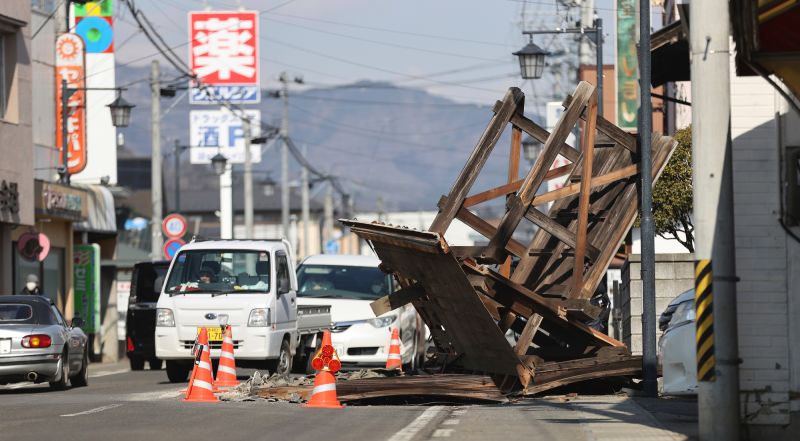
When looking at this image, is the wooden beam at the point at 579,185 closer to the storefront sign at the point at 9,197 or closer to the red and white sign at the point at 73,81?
the storefront sign at the point at 9,197

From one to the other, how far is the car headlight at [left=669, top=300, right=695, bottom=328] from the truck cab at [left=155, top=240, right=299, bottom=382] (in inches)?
314

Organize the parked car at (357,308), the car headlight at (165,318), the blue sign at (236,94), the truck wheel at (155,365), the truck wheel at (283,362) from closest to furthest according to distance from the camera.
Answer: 1. the car headlight at (165,318)
2. the truck wheel at (283,362)
3. the parked car at (357,308)
4. the truck wheel at (155,365)
5. the blue sign at (236,94)

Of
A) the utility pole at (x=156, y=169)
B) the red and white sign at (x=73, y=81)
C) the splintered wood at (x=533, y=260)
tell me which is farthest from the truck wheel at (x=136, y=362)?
the red and white sign at (x=73, y=81)

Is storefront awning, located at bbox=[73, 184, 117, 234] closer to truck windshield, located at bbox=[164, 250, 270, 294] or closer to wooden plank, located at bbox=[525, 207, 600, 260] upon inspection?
truck windshield, located at bbox=[164, 250, 270, 294]

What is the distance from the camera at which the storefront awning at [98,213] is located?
42844mm

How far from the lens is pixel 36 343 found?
21.2 m

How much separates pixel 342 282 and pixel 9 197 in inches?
411

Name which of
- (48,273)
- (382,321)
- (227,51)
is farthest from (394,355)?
(227,51)

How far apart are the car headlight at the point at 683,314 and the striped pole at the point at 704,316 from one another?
2.51 m

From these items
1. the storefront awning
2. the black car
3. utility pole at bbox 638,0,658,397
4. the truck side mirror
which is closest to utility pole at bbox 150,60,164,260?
the storefront awning

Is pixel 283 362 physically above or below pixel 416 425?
below

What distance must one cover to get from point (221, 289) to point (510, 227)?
664cm

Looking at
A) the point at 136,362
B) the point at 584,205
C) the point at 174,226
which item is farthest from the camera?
the point at 174,226

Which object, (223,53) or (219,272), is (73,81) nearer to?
(219,272)
